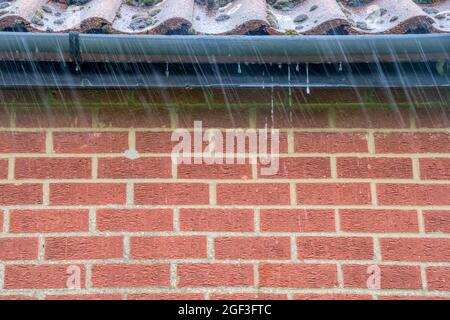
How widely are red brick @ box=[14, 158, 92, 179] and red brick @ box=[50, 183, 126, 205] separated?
39 mm

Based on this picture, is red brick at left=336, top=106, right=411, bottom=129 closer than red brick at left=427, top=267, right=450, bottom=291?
No

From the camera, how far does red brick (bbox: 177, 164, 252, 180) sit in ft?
6.95

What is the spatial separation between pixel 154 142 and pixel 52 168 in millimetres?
396

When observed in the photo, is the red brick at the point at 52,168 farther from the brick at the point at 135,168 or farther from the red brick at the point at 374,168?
the red brick at the point at 374,168

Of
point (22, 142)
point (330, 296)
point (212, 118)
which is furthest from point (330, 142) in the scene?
point (22, 142)

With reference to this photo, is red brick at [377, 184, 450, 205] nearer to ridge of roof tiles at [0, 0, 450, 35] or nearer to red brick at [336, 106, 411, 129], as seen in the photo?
red brick at [336, 106, 411, 129]

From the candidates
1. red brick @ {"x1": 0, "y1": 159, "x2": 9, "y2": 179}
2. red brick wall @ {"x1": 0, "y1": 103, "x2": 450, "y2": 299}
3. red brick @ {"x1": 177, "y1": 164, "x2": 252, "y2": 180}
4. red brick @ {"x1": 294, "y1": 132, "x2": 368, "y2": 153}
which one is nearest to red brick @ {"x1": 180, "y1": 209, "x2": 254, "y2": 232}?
red brick wall @ {"x1": 0, "y1": 103, "x2": 450, "y2": 299}

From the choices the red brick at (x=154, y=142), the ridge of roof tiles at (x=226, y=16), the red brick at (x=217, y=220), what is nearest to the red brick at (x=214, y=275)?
the red brick at (x=217, y=220)

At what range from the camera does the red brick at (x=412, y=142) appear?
215cm

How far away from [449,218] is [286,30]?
3.05ft

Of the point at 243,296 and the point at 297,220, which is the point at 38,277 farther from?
the point at 297,220

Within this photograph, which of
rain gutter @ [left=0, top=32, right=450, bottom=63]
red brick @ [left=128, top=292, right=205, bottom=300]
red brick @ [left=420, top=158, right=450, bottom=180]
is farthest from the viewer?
red brick @ [left=420, top=158, right=450, bottom=180]
